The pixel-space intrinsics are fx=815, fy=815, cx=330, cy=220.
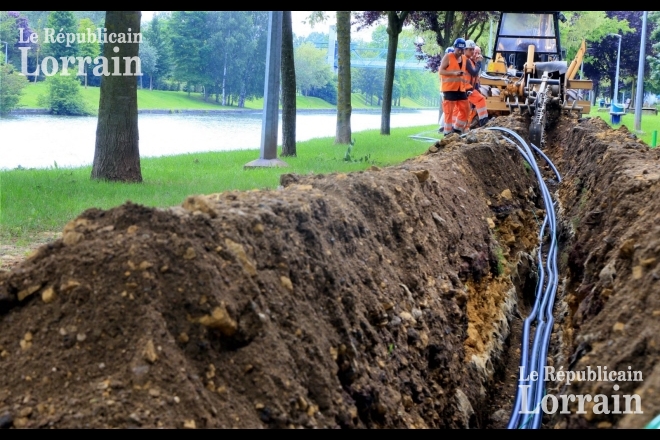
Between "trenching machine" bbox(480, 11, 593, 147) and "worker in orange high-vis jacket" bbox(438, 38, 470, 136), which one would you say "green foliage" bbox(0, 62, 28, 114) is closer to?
"worker in orange high-vis jacket" bbox(438, 38, 470, 136)

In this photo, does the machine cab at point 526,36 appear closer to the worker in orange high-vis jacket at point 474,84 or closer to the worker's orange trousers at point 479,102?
the worker in orange high-vis jacket at point 474,84

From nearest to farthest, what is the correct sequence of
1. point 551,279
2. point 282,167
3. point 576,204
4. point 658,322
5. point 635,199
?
point 658,322
point 635,199
point 551,279
point 576,204
point 282,167

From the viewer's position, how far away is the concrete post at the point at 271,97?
45.3 feet

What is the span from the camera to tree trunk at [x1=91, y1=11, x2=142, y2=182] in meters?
11.1

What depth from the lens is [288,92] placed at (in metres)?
17.4

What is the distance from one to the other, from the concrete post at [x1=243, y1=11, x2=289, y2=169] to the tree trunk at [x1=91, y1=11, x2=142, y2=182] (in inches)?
112

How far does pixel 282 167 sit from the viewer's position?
532 inches

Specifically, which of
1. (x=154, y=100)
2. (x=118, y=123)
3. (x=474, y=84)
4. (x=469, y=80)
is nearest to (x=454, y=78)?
(x=469, y=80)

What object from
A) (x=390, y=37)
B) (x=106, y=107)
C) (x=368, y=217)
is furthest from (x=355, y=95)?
(x=368, y=217)

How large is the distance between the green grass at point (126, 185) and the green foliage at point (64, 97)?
7894 mm

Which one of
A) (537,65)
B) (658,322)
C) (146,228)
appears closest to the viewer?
(146,228)

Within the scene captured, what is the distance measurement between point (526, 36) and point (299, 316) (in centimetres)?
1820

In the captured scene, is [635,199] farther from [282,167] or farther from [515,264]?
[282,167]

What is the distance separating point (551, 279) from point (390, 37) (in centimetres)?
2038
